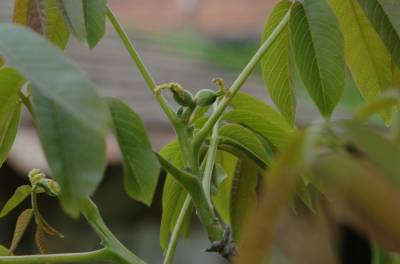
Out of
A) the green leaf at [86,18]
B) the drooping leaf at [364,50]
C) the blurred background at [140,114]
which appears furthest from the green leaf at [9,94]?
the blurred background at [140,114]

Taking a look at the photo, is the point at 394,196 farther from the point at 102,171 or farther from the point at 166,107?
the point at 166,107

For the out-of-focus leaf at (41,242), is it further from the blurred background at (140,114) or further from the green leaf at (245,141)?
the blurred background at (140,114)

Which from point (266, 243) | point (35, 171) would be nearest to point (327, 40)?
point (35, 171)

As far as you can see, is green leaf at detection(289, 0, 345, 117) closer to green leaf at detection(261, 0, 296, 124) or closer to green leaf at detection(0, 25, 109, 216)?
green leaf at detection(261, 0, 296, 124)

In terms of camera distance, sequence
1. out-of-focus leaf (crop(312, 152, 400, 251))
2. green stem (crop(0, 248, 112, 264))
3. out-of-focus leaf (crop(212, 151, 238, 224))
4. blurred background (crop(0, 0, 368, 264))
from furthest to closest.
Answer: blurred background (crop(0, 0, 368, 264)) < out-of-focus leaf (crop(212, 151, 238, 224)) < green stem (crop(0, 248, 112, 264)) < out-of-focus leaf (crop(312, 152, 400, 251))

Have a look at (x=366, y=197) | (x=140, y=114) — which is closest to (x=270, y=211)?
(x=366, y=197)

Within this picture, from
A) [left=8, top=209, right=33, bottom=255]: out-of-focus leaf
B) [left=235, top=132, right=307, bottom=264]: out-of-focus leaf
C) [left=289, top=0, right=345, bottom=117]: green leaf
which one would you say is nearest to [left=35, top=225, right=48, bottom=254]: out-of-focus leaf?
[left=8, top=209, right=33, bottom=255]: out-of-focus leaf

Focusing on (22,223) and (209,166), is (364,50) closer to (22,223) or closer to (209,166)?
(209,166)
